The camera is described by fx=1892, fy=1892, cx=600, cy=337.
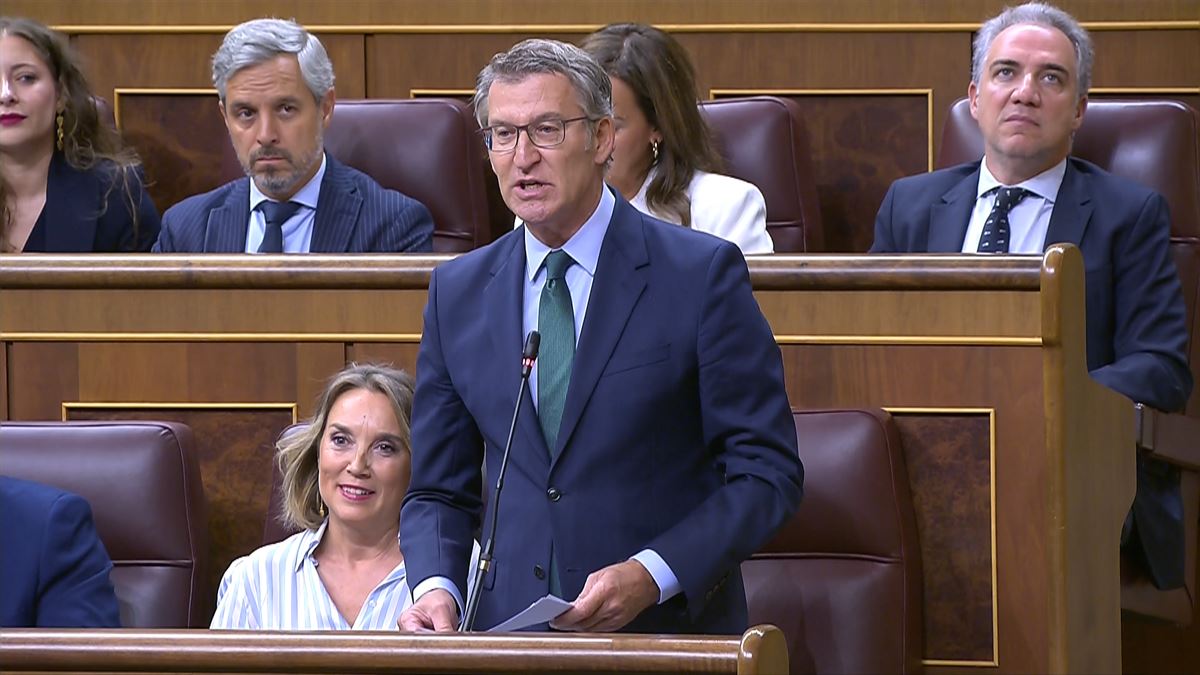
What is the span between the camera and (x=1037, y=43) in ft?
5.46

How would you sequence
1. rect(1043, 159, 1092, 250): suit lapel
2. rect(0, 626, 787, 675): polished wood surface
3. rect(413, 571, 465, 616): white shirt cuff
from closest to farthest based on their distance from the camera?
rect(0, 626, 787, 675): polished wood surface
rect(413, 571, 465, 616): white shirt cuff
rect(1043, 159, 1092, 250): suit lapel

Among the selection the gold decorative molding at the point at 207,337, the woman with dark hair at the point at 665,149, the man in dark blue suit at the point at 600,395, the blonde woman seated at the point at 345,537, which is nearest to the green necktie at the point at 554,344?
the man in dark blue suit at the point at 600,395

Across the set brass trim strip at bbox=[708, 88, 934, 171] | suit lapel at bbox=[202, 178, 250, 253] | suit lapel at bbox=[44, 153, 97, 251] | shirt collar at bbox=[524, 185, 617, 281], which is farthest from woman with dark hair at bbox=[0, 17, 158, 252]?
shirt collar at bbox=[524, 185, 617, 281]

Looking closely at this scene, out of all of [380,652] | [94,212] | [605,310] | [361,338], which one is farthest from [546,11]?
[380,652]

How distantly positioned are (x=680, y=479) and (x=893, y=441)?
0.30 metres

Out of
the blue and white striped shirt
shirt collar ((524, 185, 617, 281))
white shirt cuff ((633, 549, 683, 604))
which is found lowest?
the blue and white striped shirt

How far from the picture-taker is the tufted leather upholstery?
165 centimetres

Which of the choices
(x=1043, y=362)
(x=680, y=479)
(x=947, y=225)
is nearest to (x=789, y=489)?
(x=680, y=479)

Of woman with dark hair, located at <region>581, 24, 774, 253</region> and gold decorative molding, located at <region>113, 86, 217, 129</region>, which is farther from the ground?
gold decorative molding, located at <region>113, 86, 217, 129</region>

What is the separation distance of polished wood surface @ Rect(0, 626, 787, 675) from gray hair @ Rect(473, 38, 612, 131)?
0.35 metres

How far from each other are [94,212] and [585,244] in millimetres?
835

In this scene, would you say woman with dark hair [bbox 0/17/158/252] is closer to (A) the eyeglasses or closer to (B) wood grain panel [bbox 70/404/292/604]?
(B) wood grain panel [bbox 70/404/292/604]

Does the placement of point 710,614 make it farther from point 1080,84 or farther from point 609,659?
point 1080,84

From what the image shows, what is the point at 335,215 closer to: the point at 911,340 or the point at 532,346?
the point at 911,340
